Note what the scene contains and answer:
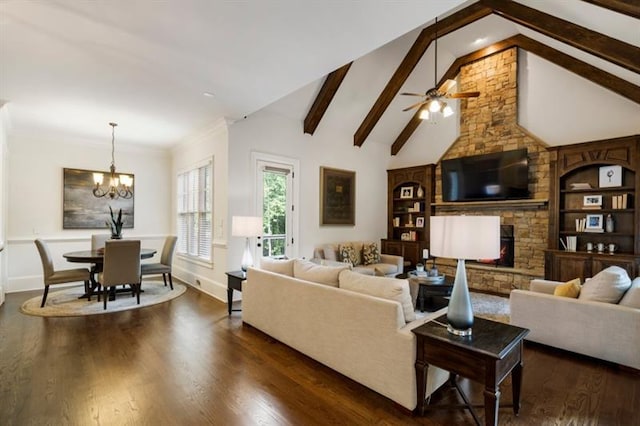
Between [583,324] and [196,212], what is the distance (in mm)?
5835

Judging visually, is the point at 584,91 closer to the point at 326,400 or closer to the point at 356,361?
the point at 356,361

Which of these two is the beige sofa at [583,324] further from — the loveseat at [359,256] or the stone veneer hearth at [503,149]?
the loveseat at [359,256]

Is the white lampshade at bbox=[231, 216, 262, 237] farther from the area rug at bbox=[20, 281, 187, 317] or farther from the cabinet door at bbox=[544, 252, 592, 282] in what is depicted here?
the cabinet door at bbox=[544, 252, 592, 282]

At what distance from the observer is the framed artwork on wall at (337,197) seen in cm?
629

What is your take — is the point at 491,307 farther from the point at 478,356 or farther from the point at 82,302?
the point at 82,302

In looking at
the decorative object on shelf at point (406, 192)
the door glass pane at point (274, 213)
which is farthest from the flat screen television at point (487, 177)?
the door glass pane at point (274, 213)

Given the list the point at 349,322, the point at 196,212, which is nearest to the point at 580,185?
the point at 349,322

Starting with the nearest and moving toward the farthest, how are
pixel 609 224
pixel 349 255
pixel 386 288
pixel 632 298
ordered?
pixel 386 288
pixel 632 298
pixel 609 224
pixel 349 255

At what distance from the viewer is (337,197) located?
6551 millimetres

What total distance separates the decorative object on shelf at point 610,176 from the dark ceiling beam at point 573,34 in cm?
161

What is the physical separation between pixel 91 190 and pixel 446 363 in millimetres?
6970

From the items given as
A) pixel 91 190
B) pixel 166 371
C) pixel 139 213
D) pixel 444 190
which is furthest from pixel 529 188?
pixel 91 190

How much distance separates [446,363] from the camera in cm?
188

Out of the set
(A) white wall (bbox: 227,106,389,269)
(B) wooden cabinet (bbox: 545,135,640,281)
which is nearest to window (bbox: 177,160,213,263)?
(A) white wall (bbox: 227,106,389,269)
